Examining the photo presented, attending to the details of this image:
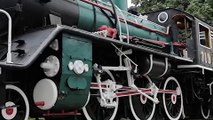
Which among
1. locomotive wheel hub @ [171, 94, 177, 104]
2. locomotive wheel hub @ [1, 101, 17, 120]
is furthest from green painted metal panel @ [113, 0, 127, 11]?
locomotive wheel hub @ [1, 101, 17, 120]

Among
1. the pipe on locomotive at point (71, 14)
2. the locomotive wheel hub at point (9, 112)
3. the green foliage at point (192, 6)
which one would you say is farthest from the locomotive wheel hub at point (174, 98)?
the green foliage at point (192, 6)

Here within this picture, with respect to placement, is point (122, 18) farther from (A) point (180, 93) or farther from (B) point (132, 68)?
(A) point (180, 93)

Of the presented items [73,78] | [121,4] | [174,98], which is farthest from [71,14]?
[121,4]

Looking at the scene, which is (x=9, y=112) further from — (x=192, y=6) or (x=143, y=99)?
(x=192, y=6)

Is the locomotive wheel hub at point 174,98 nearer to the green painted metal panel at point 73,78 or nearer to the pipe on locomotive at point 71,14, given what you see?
the pipe on locomotive at point 71,14

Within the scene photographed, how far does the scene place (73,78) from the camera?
3.54 m

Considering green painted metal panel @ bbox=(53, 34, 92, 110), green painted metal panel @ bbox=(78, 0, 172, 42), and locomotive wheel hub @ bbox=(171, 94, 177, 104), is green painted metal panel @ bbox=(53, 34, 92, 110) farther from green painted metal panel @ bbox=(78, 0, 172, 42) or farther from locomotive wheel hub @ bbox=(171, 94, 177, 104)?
locomotive wheel hub @ bbox=(171, 94, 177, 104)

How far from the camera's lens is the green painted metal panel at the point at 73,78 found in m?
3.45

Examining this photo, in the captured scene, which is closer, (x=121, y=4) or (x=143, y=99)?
(x=143, y=99)

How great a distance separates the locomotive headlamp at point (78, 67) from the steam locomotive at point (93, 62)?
1cm

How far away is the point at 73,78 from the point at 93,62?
1072mm

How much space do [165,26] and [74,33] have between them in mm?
4018

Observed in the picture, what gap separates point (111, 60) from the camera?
4.99m

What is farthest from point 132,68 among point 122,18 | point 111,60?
point 122,18
